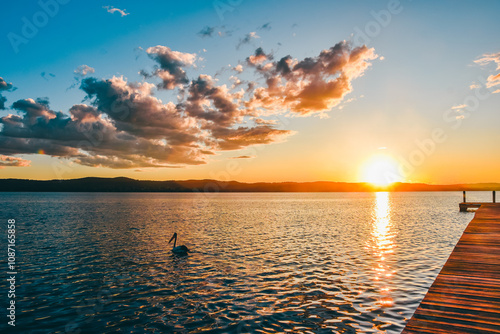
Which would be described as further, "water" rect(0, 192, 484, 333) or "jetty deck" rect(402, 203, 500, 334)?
"water" rect(0, 192, 484, 333)

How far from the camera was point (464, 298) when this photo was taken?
29.9 feet

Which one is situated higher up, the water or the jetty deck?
the jetty deck

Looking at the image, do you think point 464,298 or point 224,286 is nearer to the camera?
point 464,298

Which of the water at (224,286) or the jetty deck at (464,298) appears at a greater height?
the jetty deck at (464,298)

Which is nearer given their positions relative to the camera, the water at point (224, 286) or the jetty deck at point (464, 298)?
the jetty deck at point (464, 298)

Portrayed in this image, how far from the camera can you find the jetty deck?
7.33 m

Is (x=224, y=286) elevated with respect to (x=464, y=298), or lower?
lower

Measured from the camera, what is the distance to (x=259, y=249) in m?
29.6

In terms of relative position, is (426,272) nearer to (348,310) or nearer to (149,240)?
(348,310)

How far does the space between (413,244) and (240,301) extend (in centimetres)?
2376

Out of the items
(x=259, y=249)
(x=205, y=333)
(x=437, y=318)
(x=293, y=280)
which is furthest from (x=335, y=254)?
(x=437, y=318)

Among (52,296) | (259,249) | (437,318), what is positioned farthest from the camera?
(259,249)

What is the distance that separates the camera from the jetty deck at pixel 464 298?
289 inches

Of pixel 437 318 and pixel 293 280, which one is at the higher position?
pixel 437 318
